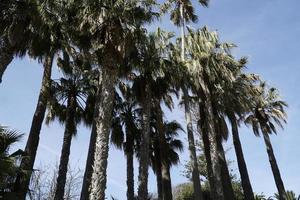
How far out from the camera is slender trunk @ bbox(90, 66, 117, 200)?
1132 cm

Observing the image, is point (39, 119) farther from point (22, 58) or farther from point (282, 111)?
point (282, 111)

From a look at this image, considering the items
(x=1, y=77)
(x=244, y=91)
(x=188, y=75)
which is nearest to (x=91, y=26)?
(x=1, y=77)

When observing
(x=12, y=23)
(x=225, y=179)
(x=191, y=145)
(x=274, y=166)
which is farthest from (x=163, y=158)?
(x=12, y=23)

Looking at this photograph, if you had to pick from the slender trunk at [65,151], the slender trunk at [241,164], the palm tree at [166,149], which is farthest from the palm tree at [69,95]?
the slender trunk at [241,164]

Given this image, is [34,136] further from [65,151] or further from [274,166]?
[274,166]

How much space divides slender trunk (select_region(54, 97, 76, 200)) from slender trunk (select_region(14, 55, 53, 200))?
247 cm

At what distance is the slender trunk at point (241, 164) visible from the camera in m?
21.7

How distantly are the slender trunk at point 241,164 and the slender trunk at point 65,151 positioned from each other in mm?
10538

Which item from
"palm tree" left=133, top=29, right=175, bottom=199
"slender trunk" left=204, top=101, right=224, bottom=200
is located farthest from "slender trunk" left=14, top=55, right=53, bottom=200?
"slender trunk" left=204, top=101, right=224, bottom=200

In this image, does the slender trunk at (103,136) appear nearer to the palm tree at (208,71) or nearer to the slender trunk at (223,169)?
the palm tree at (208,71)

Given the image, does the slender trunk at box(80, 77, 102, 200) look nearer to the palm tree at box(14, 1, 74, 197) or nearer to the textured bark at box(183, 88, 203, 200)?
the palm tree at box(14, 1, 74, 197)

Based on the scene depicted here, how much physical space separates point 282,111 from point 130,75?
14.9 metres

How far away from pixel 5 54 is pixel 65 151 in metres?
6.83

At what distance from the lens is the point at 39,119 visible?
57.2ft
